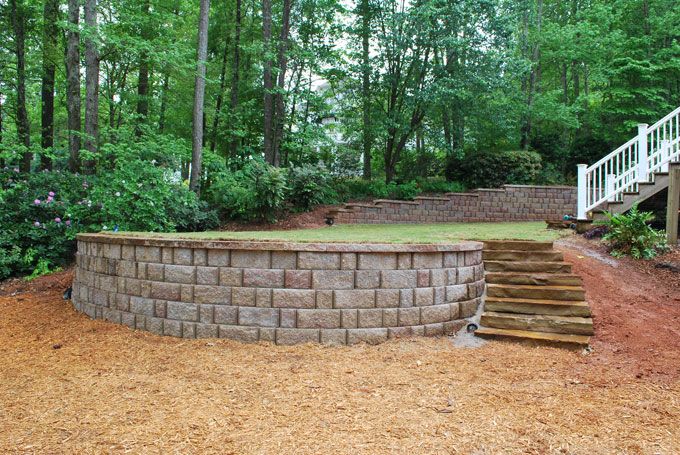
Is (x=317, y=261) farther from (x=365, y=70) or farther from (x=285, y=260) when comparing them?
(x=365, y=70)

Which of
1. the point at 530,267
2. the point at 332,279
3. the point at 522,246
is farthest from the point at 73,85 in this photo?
the point at 530,267

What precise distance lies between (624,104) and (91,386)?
50.9 ft

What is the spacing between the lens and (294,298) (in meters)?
4.02

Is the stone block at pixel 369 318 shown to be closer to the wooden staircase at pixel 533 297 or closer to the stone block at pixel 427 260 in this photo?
the stone block at pixel 427 260

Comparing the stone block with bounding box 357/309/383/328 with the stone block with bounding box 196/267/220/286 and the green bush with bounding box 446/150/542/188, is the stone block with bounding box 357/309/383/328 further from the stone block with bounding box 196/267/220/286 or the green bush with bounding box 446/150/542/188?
the green bush with bounding box 446/150/542/188

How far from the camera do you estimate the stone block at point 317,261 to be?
4029 millimetres

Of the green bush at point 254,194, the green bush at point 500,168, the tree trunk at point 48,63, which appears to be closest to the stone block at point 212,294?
the green bush at point 254,194

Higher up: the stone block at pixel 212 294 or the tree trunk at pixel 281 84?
the tree trunk at pixel 281 84

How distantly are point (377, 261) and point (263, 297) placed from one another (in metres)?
1.08

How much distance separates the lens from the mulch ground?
2537mm

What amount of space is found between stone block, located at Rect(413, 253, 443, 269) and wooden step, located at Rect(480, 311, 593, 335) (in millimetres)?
721

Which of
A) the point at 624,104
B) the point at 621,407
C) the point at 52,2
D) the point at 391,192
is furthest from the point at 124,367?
the point at 624,104

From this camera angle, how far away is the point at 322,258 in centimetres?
404

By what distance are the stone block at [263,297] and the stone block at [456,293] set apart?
5.52 feet
